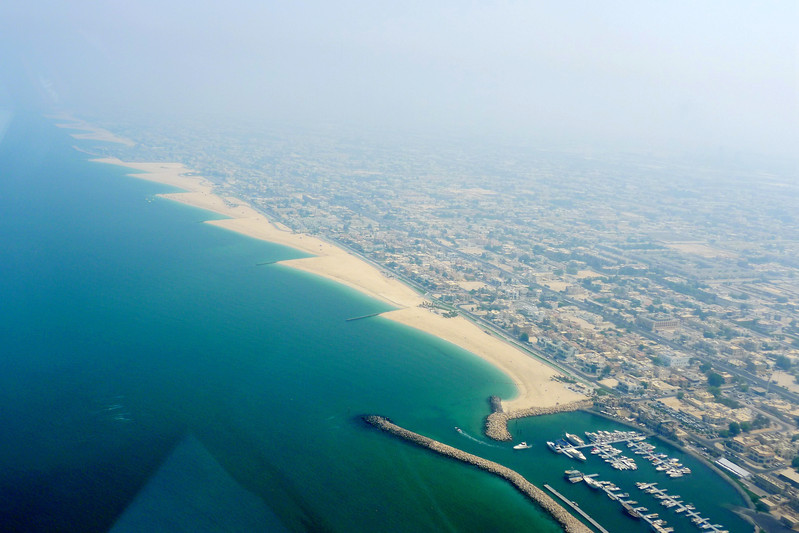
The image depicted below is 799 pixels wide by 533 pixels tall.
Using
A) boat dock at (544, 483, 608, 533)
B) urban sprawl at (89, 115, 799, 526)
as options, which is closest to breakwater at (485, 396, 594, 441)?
urban sprawl at (89, 115, 799, 526)

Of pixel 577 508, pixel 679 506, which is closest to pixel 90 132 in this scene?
pixel 577 508

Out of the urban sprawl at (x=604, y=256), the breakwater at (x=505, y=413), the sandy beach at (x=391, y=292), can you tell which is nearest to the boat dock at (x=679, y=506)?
the urban sprawl at (x=604, y=256)

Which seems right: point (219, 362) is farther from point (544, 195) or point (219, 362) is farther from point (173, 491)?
point (544, 195)

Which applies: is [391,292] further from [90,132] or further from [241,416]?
[90,132]

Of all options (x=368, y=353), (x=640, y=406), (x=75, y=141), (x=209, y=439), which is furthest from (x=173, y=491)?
(x=75, y=141)

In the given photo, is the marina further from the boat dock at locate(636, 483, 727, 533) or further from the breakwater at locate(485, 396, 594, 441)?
the breakwater at locate(485, 396, 594, 441)

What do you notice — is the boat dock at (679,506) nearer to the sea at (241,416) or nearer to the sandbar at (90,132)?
the sea at (241,416)
